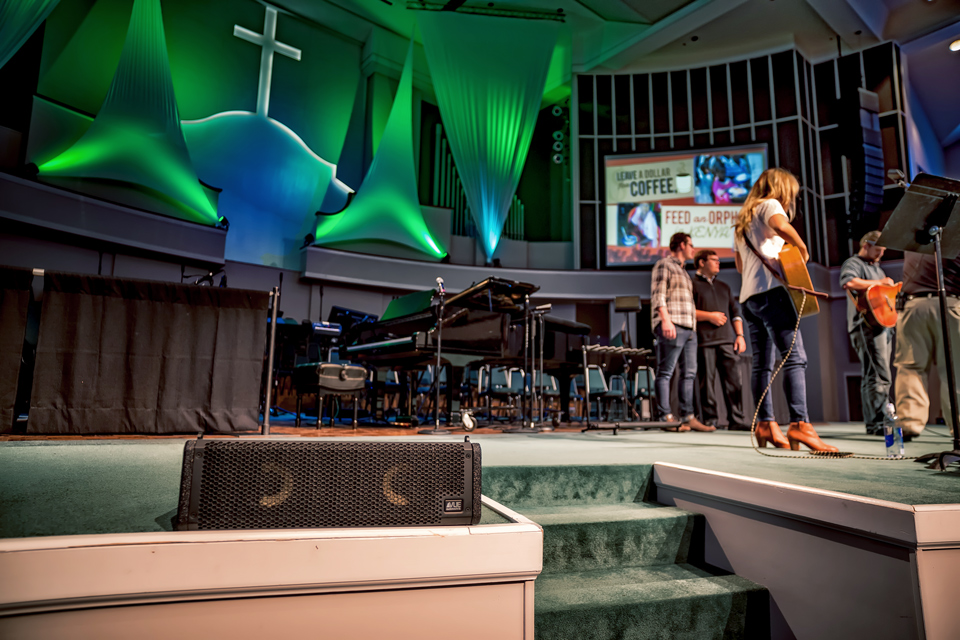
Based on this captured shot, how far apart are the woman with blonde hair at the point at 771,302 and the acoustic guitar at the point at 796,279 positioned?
0.05m

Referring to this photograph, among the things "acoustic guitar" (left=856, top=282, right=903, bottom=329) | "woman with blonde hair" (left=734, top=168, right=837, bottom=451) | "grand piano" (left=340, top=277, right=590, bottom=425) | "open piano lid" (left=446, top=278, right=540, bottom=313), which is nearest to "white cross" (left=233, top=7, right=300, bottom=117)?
"grand piano" (left=340, top=277, right=590, bottom=425)

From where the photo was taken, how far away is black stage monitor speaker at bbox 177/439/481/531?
1.02 m

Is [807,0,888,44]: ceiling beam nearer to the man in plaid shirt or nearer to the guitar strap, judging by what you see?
the man in plaid shirt

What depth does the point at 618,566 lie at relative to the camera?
1609 millimetres

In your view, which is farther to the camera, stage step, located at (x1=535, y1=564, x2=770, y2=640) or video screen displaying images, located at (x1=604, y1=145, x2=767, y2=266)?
video screen displaying images, located at (x1=604, y1=145, x2=767, y2=266)

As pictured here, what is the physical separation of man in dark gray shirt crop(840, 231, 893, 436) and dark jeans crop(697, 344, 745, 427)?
3.15 feet

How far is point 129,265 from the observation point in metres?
7.43

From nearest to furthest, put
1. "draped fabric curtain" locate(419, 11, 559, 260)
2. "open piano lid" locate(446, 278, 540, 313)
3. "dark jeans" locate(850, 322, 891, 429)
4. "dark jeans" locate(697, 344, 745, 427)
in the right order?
"open piano lid" locate(446, 278, 540, 313) → "dark jeans" locate(850, 322, 891, 429) → "dark jeans" locate(697, 344, 745, 427) → "draped fabric curtain" locate(419, 11, 559, 260)

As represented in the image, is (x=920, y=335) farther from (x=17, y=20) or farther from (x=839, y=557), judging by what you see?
(x=17, y=20)

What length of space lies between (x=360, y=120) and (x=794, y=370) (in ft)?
29.5

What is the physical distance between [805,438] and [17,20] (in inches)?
320

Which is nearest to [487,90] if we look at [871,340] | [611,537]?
[871,340]

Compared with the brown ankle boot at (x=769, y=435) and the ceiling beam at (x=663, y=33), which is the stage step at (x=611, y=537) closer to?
the brown ankle boot at (x=769, y=435)

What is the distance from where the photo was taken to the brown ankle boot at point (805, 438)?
2.57 metres
